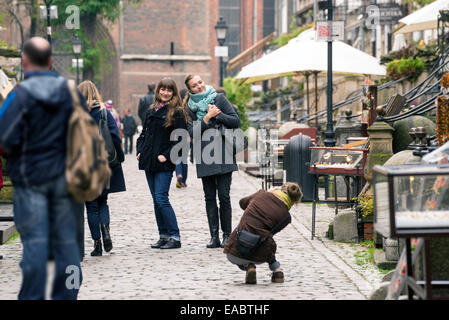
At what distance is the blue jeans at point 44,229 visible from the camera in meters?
5.14

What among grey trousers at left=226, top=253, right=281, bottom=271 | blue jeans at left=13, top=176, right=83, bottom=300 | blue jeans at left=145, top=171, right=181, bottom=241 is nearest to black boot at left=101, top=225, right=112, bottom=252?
blue jeans at left=145, top=171, right=181, bottom=241

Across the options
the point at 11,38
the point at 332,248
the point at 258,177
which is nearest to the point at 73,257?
the point at 332,248

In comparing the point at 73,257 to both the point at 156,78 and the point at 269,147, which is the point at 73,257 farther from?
the point at 156,78

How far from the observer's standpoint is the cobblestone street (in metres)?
7.44

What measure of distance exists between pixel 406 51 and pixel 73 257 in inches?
680

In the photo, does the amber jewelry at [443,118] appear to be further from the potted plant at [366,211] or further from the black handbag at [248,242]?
the potted plant at [366,211]

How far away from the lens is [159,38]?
52906mm

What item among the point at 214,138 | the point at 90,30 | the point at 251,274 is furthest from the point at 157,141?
the point at 90,30

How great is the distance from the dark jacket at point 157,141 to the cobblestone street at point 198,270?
34.5 inches

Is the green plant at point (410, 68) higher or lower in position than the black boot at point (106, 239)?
higher

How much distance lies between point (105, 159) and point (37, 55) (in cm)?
68

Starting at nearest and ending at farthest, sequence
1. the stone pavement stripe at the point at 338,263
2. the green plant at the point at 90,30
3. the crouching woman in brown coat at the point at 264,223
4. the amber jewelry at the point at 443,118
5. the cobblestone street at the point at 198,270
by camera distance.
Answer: the cobblestone street at the point at 198,270 < the stone pavement stripe at the point at 338,263 < the crouching woman in brown coat at the point at 264,223 < the amber jewelry at the point at 443,118 < the green plant at the point at 90,30

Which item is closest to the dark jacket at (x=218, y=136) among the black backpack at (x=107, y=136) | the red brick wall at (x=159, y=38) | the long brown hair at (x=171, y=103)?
the long brown hair at (x=171, y=103)

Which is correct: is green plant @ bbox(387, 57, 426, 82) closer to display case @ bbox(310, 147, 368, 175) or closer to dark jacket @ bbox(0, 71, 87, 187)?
display case @ bbox(310, 147, 368, 175)
